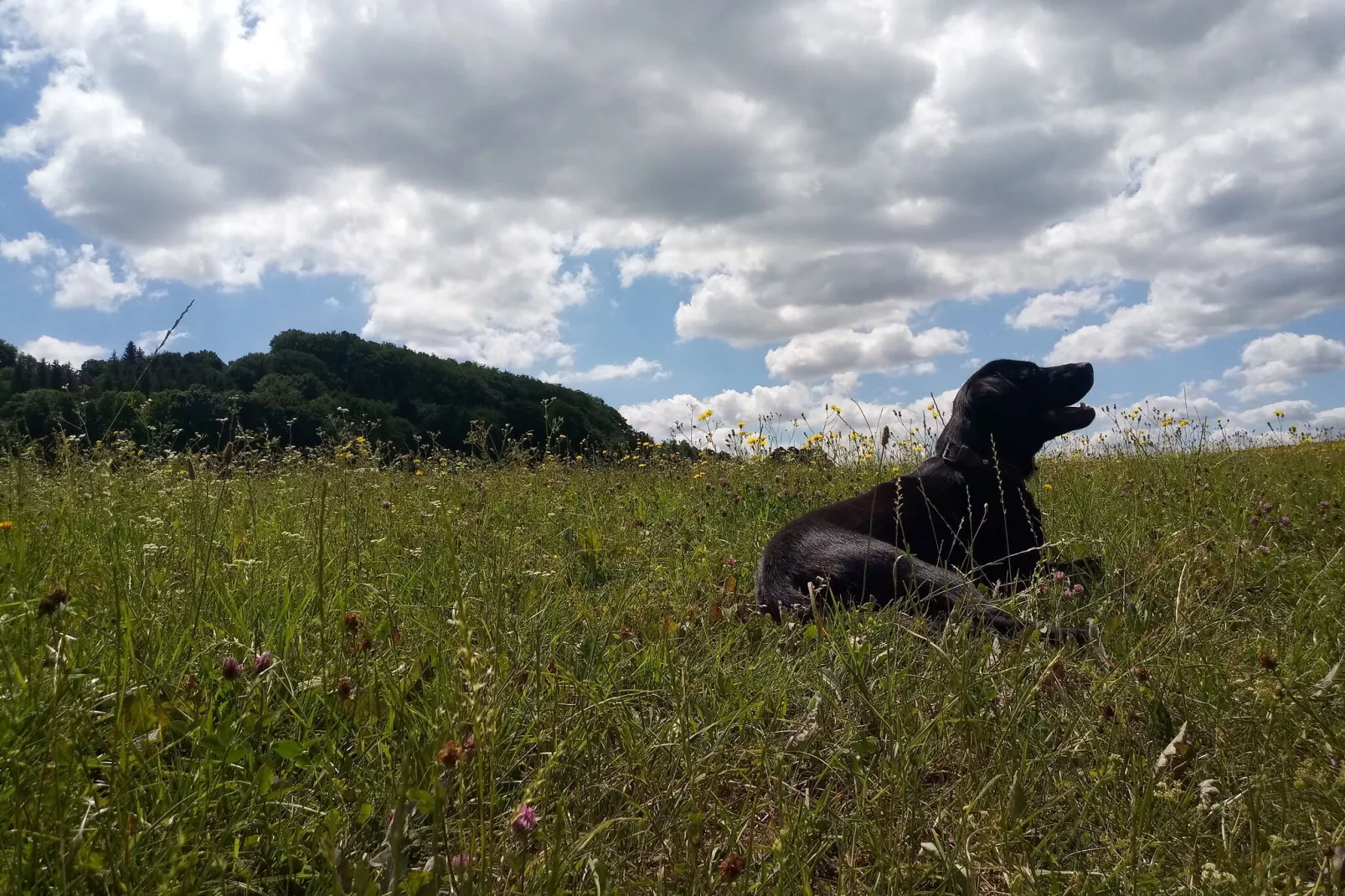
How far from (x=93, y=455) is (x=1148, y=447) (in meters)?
8.02

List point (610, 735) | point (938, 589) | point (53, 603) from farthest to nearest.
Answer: point (938, 589) → point (610, 735) → point (53, 603)

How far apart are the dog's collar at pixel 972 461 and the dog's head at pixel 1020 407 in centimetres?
12

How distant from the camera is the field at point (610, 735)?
1.35 m

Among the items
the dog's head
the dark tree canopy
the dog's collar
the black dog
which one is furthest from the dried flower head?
the dark tree canopy

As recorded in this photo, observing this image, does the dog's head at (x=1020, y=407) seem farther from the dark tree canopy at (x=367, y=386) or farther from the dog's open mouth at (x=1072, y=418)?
the dark tree canopy at (x=367, y=386)

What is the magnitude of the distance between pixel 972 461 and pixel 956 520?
0.40m

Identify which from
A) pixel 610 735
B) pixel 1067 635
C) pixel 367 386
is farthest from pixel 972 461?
pixel 367 386

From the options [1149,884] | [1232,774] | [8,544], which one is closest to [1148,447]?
[1232,774]

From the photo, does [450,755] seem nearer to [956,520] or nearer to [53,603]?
[53,603]

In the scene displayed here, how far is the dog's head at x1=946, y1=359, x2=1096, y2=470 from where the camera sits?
4969 mm

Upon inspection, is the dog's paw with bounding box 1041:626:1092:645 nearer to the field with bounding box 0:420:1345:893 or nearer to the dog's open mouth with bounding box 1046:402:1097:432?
the field with bounding box 0:420:1345:893

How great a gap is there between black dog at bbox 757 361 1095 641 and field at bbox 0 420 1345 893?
0.26 meters

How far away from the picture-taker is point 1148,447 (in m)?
6.50

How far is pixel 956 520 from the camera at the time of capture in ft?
15.1
